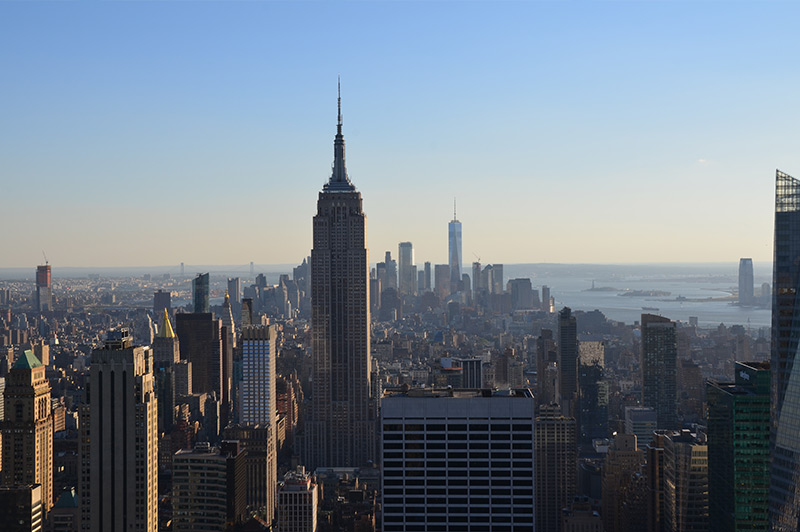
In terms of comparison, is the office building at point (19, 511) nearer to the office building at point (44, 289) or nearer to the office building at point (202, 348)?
the office building at point (44, 289)

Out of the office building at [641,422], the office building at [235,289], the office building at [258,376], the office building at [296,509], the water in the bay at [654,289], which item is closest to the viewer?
the office building at [296,509]

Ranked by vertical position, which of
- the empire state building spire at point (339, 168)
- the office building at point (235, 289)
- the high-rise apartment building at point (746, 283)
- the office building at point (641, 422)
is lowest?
the office building at point (641, 422)

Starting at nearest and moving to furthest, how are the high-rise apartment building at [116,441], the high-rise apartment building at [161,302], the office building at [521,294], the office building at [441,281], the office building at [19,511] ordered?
the high-rise apartment building at [116,441]
the office building at [19,511]
the high-rise apartment building at [161,302]
the office building at [521,294]
the office building at [441,281]

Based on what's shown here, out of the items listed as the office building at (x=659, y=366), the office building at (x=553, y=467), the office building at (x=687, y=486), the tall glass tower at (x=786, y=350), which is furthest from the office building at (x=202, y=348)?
the tall glass tower at (x=786, y=350)

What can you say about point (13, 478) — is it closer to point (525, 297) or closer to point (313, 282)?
point (313, 282)

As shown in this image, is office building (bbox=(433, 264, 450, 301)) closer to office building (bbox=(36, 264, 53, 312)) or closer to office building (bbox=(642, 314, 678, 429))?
office building (bbox=(642, 314, 678, 429))

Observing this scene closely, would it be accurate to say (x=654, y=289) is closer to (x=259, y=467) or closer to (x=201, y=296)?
(x=259, y=467)

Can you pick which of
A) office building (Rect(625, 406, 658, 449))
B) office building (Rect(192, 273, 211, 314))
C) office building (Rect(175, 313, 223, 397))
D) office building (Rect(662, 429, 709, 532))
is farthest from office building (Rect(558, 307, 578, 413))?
office building (Rect(192, 273, 211, 314))
